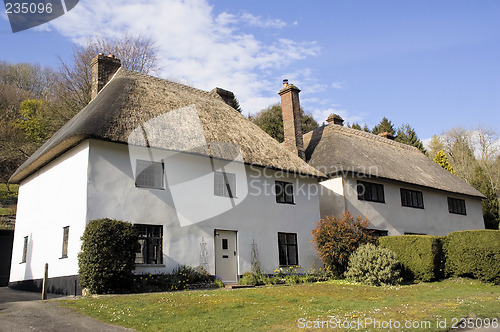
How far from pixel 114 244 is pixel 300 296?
5.71 m

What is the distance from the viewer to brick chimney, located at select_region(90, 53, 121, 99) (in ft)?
65.7

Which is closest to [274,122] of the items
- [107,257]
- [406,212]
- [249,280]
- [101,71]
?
[406,212]

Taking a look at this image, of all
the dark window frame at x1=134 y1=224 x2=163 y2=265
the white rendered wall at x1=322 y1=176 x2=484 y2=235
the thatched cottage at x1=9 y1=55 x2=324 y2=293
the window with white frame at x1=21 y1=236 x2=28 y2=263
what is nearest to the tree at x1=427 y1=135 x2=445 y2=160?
the white rendered wall at x1=322 y1=176 x2=484 y2=235

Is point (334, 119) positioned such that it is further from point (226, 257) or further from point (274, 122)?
point (274, 122)

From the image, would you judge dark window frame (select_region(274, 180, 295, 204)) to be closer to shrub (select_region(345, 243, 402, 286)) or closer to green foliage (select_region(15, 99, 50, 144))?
shrub (select_region(345, 243, 402, 286))

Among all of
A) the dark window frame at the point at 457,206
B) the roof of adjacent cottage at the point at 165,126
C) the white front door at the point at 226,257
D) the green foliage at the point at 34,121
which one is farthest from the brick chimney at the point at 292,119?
the green foliage at the point at 34,121

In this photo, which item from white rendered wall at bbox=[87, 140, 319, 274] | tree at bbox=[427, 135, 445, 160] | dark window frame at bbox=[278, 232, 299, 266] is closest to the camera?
white rendered wall at bbox=[87, 140, 319, 274]

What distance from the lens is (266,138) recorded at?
2111 centimetres

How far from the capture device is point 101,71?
66.3ft

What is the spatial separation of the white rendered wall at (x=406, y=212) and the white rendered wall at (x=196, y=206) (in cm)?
242

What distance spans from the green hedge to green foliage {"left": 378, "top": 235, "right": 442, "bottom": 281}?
48 centimetres

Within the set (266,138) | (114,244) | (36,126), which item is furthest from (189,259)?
(36,126)

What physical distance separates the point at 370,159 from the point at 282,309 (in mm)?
15752

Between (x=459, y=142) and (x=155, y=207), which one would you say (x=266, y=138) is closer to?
(x=155, y=207)
